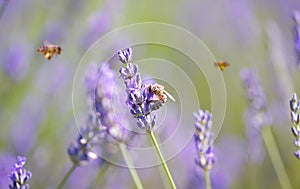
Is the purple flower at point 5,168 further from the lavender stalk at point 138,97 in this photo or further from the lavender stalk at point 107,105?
the lavender stalk at point 138,97

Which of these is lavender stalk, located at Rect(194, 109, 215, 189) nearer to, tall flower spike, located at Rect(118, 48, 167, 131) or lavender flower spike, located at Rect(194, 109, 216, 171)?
lavender flower spike, located at Rect(194, 109, 216, 171)

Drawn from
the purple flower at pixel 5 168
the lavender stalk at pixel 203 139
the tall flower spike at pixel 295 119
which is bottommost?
the tall flower spike at pixel 295 119

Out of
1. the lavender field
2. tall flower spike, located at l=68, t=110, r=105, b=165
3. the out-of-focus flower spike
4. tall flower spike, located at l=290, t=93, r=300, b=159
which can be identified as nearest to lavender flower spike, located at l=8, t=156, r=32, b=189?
the lavender field

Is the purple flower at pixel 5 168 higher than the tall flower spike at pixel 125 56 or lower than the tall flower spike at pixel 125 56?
higher

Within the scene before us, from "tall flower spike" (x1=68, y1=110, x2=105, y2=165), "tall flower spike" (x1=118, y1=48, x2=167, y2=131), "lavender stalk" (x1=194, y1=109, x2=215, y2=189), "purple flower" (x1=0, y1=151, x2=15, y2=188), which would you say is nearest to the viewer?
"tall flower spike" (x1=118, y1=48, x2=167, y2=131)

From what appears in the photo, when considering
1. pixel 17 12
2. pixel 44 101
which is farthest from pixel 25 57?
pixel 17 12

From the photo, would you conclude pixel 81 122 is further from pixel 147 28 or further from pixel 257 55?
pixel 147 28

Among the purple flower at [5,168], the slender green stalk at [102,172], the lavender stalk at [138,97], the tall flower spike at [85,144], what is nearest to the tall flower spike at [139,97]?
the lavender stalk at [138,97]

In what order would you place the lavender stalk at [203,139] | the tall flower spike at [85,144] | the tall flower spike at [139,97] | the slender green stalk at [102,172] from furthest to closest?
the slender green stalk at [102,172] → the tall flower spike at [85,144] → the lavender stalk at [203,139] → the tall flower spike at [139,97]
